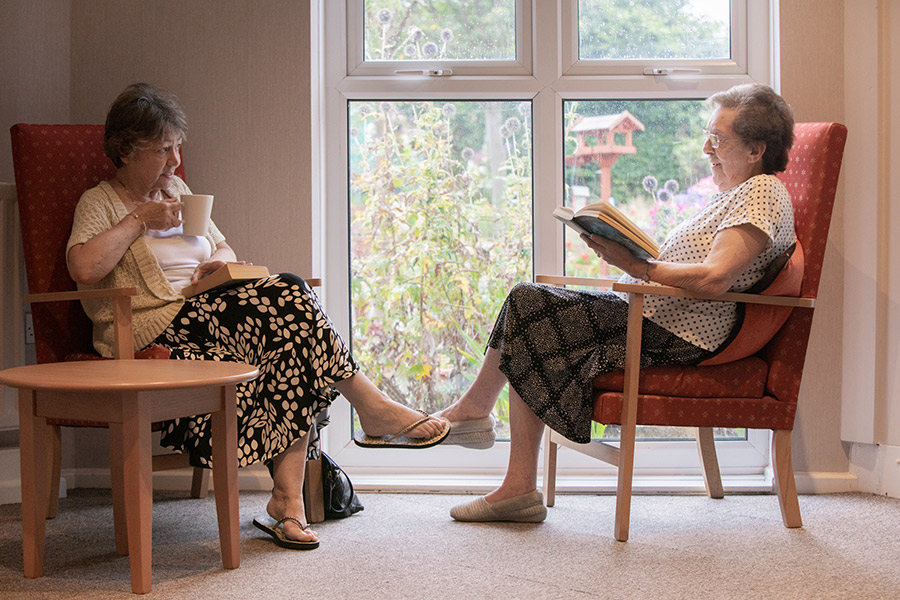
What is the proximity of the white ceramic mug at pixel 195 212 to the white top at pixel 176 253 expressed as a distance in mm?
113

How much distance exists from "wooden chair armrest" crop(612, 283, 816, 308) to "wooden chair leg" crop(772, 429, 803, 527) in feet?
1.16

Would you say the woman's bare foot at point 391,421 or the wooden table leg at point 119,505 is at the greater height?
the woman's bare foot at point 391,421

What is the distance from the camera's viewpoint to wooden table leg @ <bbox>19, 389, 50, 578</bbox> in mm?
1780

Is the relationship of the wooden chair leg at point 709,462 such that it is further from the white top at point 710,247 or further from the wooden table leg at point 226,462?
the wooden table leg at point 226,462

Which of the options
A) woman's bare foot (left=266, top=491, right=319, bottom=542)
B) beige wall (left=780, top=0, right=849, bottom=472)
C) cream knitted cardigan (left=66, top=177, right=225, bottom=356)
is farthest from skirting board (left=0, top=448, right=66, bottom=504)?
beige wall (left=780, top=0, right=849, bottom=472)

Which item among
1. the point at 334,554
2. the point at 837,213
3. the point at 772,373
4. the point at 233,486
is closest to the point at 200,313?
the point at 233,486

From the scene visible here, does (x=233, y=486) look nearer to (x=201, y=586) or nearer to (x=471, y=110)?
(x=201, y=586)

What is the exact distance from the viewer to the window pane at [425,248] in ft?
9.77

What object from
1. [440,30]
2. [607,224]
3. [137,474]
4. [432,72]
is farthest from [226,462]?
[440,30]

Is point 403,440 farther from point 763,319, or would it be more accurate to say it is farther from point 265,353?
point 763,319

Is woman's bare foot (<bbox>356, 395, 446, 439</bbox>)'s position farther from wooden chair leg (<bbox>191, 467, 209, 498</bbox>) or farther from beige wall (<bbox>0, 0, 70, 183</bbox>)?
beige wall (<bbox>0, 0, 70, 183</bbox>)

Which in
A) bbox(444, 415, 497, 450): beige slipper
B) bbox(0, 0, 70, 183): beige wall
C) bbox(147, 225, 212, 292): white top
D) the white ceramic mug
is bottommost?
bbox(444, 415, 497, 450): beige slipper

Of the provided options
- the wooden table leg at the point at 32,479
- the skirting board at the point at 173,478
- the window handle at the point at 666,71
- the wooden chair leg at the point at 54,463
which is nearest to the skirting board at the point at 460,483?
the skirting board at the point at 173,478

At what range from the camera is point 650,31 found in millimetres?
2941
